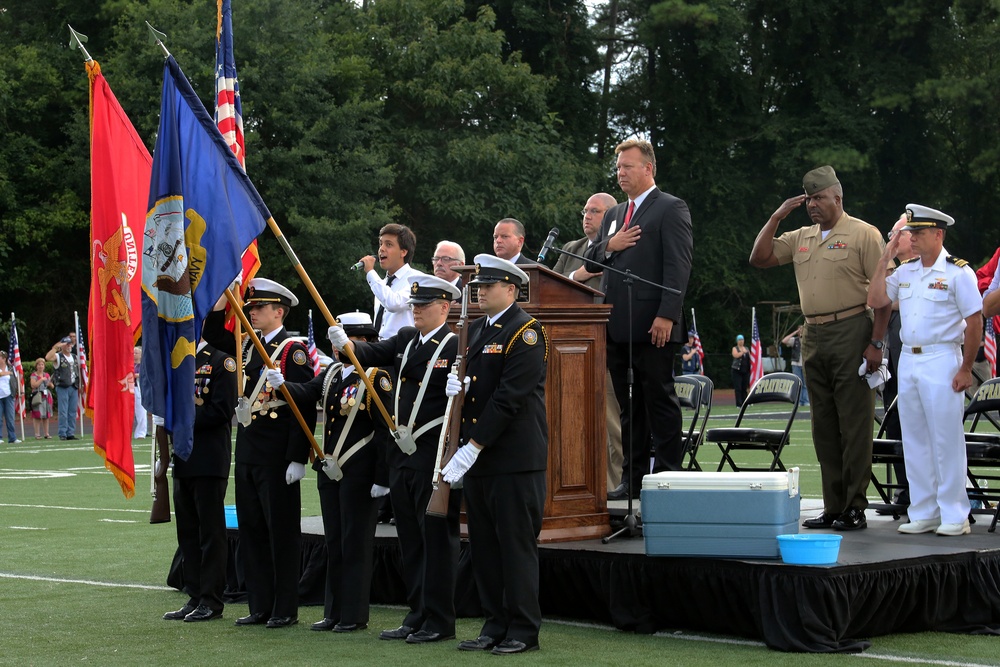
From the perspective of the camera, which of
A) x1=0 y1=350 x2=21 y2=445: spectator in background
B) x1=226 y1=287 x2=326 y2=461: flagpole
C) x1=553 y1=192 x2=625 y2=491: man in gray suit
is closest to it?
x1=226 y1=287 x2=326 y2=461: flagpole

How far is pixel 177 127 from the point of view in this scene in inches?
312

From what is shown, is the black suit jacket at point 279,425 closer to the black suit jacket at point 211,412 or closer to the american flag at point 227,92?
the black suit jacket at point 211,412

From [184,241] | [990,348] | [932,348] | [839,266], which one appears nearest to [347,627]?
[184,241]

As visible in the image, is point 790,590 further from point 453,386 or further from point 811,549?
point 453,386

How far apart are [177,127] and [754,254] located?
152 inches

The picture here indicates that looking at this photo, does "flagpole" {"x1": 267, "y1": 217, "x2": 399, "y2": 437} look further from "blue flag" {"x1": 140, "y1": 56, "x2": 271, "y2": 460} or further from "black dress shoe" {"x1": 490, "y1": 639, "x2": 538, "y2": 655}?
"black dress shoe" {"x1": 490, "y1": 639, "x2": 538, "y2": 655}

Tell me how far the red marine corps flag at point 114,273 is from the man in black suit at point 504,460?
6.43 ft

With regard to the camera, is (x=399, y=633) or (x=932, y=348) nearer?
(x=399, y=633)

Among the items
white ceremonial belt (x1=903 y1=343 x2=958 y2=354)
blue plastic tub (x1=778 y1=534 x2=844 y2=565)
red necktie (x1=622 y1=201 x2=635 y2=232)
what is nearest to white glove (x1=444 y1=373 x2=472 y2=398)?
blue plastic tub (x1=778 y1=534 x2=844 y2=565)

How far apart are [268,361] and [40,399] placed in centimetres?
2221

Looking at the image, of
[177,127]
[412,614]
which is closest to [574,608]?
[412,614]

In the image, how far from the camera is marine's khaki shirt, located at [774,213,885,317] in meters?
8.86

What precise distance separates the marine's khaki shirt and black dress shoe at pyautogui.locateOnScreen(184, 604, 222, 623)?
4162 millimetres

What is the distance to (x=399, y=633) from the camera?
305 inches
